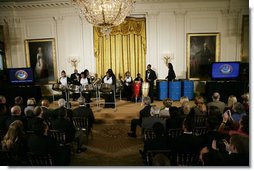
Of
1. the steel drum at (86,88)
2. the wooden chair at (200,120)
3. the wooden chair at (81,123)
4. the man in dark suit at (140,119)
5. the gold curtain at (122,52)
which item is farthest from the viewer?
the gold curtain at (122,52)

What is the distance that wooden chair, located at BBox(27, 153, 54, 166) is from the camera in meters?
3.55

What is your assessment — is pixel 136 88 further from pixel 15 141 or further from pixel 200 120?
pixel 15 141

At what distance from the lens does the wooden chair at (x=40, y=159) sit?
3.55 m

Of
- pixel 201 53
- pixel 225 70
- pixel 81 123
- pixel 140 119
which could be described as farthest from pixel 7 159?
pixel 201 53

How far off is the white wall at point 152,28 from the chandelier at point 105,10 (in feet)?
16.1

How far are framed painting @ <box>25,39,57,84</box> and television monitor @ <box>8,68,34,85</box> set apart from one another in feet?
3.30

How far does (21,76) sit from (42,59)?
1.33 m

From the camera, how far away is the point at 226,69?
32.0ft

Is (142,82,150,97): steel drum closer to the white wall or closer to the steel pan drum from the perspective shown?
the white wall

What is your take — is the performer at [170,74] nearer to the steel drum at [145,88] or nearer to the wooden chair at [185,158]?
the steel drum at [145,88]

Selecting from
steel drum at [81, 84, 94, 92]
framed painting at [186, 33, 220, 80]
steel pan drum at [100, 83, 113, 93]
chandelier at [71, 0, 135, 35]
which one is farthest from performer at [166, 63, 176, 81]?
chandelier at [71, 0, 135, 35]

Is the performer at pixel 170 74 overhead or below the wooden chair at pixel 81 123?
overhead

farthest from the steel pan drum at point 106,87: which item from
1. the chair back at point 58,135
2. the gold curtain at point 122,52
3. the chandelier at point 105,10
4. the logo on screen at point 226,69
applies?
the logo on screen at point 226,69

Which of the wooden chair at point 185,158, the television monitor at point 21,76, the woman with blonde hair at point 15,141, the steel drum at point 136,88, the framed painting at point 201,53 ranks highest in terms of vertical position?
the framed painting at point 201,53
